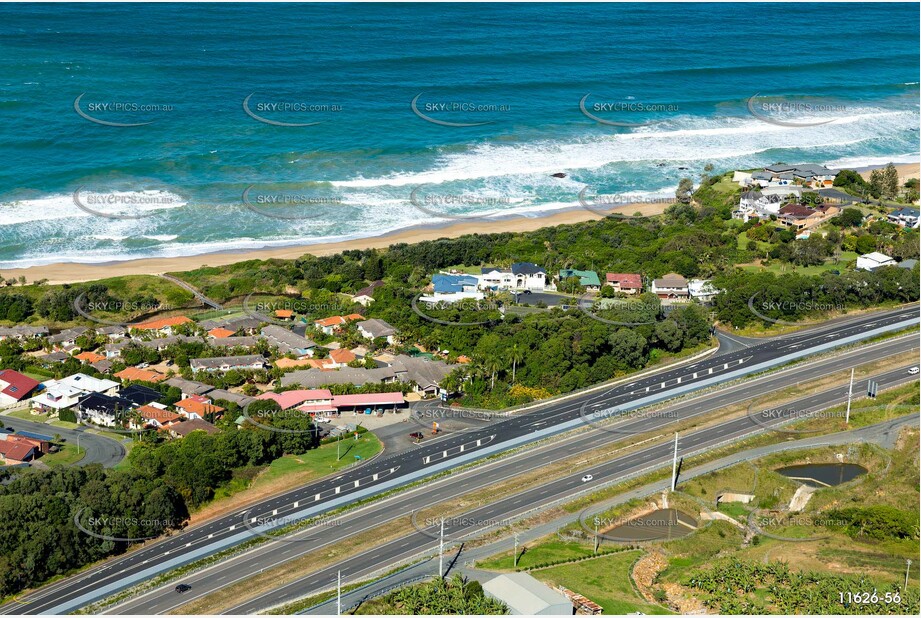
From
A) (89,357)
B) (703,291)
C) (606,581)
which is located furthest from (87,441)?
(703,291)

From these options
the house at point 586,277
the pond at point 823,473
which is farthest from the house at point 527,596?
the house at point 586,277

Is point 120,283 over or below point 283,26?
below

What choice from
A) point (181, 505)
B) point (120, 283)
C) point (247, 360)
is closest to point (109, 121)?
point (120, 283)

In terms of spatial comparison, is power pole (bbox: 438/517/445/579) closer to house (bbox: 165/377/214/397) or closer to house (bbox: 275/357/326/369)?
house (bbox: 275/357/326/369)

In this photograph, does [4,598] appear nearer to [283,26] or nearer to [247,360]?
[247,360]

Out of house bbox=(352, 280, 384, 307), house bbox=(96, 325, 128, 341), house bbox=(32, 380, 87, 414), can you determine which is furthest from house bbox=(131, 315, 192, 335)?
house bbox=(352, 280, 384, 307)
